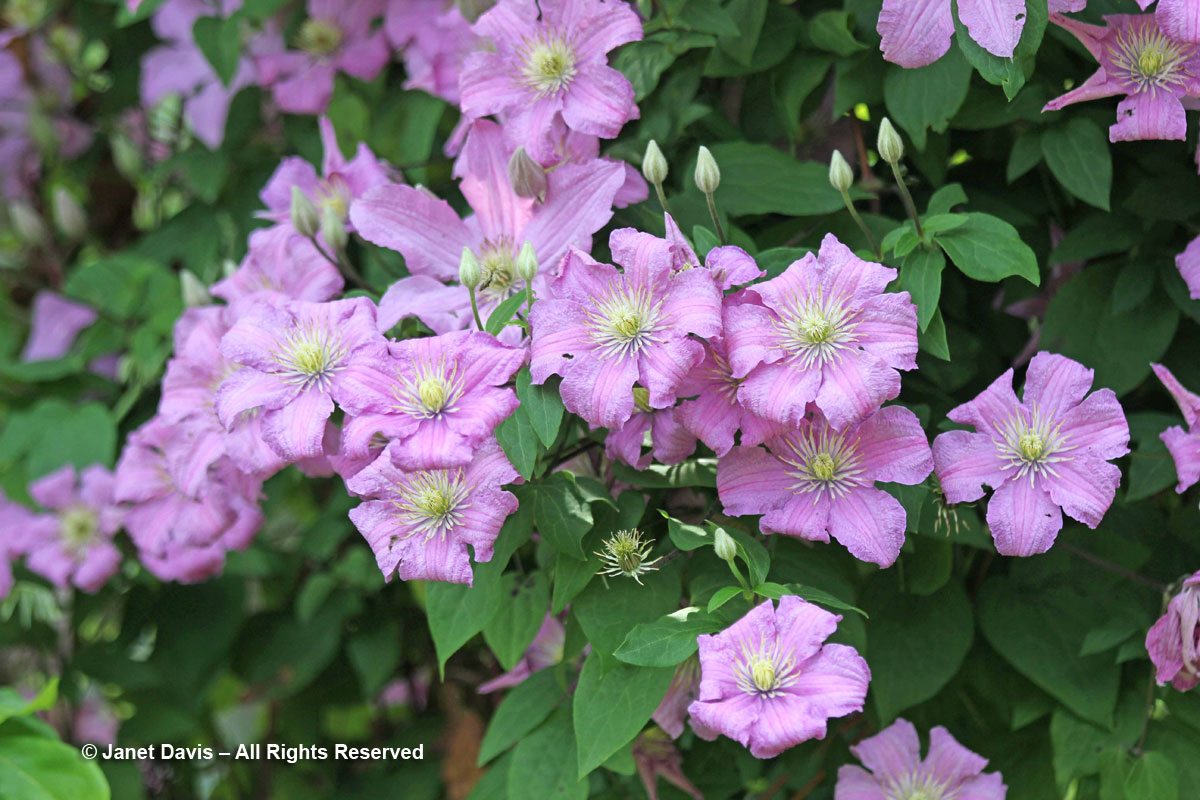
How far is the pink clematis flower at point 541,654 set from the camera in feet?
3.45

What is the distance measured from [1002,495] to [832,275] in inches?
7.8

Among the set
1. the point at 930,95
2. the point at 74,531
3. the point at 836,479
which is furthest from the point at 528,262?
the point at 74,531

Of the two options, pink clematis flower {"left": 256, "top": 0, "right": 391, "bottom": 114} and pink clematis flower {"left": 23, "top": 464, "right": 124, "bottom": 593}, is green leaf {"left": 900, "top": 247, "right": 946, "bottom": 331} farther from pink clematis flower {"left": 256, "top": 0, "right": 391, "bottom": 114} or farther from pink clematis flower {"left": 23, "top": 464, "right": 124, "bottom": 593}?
pink clematis flower {"left": 23, "top": 464, "right": 124, "bottom": 593}

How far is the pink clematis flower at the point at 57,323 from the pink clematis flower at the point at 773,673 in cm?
111

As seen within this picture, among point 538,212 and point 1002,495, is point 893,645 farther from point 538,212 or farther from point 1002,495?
point 538,212

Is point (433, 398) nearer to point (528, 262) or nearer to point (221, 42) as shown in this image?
point (528, 262)

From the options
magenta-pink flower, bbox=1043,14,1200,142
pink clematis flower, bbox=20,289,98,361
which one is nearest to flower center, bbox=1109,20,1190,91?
magenta-pink flower, bbox=1043,14,1200,142

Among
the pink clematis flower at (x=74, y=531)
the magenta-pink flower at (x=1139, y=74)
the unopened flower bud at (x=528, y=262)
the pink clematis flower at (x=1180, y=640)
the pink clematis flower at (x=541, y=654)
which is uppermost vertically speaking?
the magenta-pink flower at (x=1139, y=74)

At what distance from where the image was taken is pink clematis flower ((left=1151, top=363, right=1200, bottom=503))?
826 millimetres

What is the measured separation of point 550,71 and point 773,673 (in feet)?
1.64

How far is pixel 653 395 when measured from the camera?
734 mm

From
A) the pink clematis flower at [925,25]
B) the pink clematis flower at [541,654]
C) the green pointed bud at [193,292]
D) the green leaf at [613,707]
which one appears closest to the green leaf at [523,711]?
the pink clematis flower at [541,654]

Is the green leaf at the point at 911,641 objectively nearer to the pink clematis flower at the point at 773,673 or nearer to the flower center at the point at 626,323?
the pink clematis flower at the point at 773,673

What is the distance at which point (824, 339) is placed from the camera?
751 millimetres
